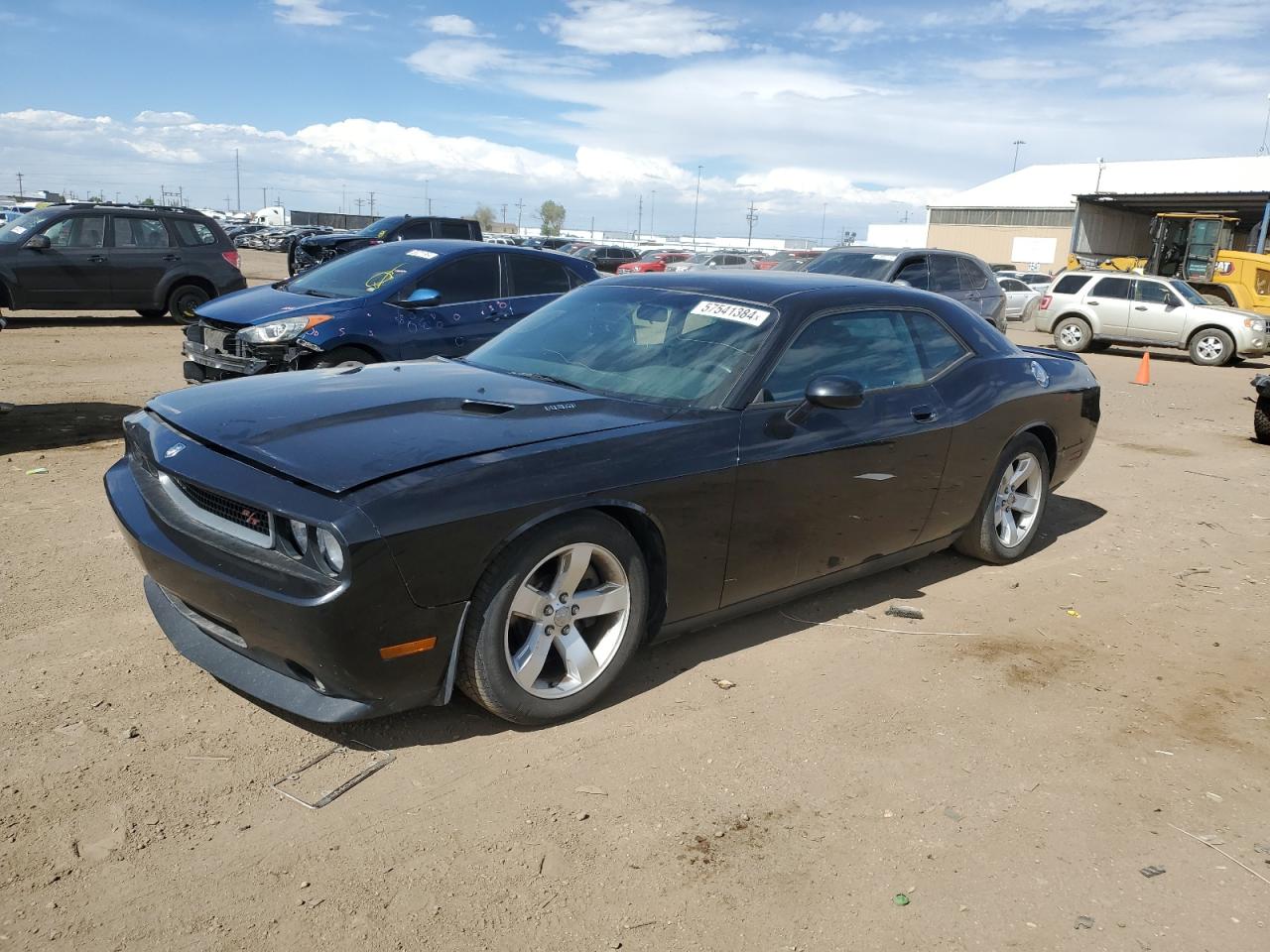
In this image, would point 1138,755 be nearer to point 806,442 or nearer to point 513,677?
point 806,442

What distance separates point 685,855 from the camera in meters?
2.90

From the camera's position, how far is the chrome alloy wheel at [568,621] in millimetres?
3416

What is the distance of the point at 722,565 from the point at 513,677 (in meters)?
1.00

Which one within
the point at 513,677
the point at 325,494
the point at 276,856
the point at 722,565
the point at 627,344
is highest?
the point at 627,344

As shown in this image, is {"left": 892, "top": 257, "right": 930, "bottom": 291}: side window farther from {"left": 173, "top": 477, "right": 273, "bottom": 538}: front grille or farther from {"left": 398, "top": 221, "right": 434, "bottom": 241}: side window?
{"left": 173, "top": 477, "right": 273, "bottom": 538}: front grille

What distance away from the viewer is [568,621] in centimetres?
352

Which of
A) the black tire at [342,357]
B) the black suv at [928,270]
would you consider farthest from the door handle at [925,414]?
the black suv at [928,270]

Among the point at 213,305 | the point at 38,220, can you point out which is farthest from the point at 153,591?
the point at 38,220

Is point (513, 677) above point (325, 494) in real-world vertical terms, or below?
below

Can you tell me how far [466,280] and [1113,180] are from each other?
5958cm

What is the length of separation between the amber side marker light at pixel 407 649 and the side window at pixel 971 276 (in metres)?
12.9

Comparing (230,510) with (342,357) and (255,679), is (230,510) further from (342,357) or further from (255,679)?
(342,357)

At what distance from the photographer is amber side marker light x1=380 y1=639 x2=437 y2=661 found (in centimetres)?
305

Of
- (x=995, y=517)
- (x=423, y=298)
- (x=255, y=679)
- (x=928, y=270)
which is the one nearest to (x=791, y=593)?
(x=995, y=517)
